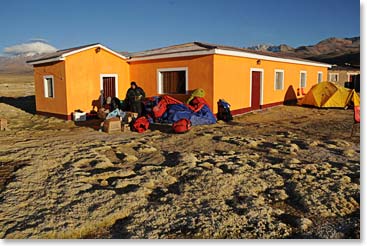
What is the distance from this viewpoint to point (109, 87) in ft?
41.8

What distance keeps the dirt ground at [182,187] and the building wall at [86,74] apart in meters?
3.75

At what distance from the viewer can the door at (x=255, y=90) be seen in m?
13.1

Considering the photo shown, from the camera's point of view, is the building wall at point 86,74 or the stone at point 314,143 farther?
the building wall at point 86,74

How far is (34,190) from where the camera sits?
429cm

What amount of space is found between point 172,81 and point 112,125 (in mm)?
3753

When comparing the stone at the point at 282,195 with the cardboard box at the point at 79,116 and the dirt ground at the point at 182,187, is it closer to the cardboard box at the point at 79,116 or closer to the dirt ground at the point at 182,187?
the dirt ground at the point at 182,187

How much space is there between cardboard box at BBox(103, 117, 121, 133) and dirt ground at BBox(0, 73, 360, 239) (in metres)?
0.96

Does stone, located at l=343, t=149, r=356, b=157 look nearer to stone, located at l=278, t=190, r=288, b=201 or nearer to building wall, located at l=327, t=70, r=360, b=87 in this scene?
stone, located at l=278, t=190, r=288, b=201

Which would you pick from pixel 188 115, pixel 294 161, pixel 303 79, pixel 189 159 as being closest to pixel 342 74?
pixel 303 79

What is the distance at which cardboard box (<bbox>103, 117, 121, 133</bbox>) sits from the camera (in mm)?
8984

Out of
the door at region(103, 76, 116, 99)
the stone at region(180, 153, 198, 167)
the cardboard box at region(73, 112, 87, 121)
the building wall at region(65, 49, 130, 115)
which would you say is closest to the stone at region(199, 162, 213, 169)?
the stone at region(180, 153, 198, 167)

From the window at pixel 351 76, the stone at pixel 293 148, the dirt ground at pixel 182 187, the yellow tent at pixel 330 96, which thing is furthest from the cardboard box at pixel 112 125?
the window at pixel 351 76

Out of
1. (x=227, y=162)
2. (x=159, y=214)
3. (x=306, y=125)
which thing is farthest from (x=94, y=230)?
(x=306, y=125)

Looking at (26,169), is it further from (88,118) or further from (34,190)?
(88,118)
